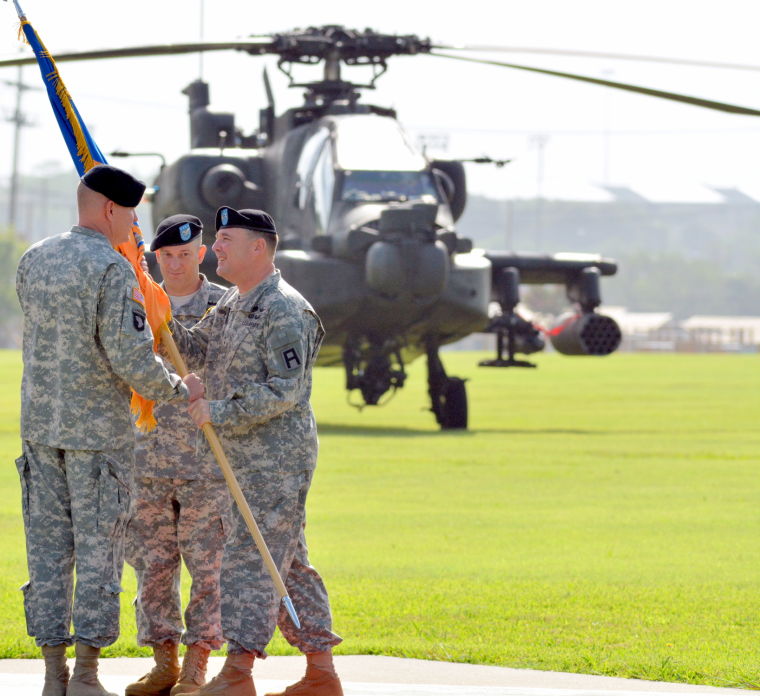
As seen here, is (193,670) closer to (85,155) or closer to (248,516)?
(248,516)

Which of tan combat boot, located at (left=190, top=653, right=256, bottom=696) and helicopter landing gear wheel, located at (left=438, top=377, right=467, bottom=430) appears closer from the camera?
tan combat boot, located at (left=190, top=653, right=256, bottom=696)

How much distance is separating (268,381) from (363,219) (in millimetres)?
13991

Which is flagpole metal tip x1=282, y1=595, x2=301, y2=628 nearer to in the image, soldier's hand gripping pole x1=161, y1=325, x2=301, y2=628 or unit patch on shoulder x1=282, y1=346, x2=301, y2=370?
soldier's hand gripping pole x1=161, y1=325, x2=301, y2=628

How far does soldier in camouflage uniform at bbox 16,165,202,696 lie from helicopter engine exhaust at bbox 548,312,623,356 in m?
16.6

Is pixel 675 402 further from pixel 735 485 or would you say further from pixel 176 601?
pixel 176 601

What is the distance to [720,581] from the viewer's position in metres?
9.45

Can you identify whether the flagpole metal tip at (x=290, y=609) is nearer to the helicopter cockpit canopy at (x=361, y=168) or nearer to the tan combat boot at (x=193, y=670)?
the tan combat boot at (x=193, y=670)

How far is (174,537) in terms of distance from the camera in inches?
261

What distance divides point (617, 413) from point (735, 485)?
12861mm

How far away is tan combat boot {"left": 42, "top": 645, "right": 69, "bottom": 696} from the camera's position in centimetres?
589

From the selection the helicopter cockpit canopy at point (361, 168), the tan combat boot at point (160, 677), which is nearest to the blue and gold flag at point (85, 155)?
the tan combat boot at point (160, 677)

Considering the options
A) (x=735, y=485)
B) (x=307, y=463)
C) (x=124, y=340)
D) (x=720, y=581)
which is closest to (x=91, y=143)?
(x=124, y=340)

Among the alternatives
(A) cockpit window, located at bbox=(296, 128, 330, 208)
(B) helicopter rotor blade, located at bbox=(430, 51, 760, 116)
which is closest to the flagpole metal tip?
(B) helicopter rotor blade, located at bbox=(430, 51, 760, 116)

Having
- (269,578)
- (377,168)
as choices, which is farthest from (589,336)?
(269,578)
